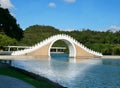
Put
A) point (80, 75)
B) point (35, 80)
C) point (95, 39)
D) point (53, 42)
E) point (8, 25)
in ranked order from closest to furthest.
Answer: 1. point (35, 80)
2. point (80, 75)
3. point (8, 25)
4. point (53, 42)
5. point (95, 39)

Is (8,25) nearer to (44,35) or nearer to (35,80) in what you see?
(35,80)

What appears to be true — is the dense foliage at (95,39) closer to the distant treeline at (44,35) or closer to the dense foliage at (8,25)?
the distant treeline at (44,35)

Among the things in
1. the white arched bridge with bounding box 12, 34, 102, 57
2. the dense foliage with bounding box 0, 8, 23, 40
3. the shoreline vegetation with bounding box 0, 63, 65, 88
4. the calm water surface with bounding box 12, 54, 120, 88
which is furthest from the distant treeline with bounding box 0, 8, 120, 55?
the shoreline vegetation with bounding box 0, 63, 65, 88

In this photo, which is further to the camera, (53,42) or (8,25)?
(53,42)

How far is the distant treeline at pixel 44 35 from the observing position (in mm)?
40844

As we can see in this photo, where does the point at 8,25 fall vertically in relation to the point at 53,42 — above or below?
above

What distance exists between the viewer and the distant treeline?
4084 cm

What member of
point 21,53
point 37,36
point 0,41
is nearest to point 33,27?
point 37,36

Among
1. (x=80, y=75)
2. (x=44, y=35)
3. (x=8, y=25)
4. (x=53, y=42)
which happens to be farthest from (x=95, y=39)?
(x=80, y=75)

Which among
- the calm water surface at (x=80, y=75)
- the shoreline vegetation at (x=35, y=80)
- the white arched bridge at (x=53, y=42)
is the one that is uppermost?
the white arched bridge at (x=53, y=42)

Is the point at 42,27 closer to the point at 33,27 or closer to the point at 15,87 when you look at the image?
the point at 33,27

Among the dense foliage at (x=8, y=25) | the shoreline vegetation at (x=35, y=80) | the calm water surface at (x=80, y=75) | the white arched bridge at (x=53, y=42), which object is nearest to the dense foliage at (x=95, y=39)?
the white arched bridge at (x=53, y=42)

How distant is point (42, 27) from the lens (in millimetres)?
180875

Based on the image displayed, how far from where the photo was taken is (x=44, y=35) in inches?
5709
